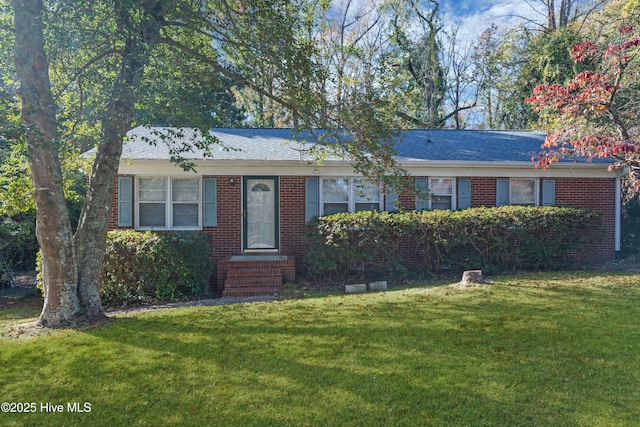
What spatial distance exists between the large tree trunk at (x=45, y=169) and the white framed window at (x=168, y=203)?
14.7 ft

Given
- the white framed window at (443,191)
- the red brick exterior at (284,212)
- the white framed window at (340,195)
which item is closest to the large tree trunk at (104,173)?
the red brick exterior at (284,212)

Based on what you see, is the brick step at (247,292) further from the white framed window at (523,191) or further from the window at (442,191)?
the white framed window at (523,191)

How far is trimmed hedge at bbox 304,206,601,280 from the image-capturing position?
899cm

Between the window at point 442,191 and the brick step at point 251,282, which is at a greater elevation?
the window at point 442,191

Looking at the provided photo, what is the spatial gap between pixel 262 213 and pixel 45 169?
5.56 metres

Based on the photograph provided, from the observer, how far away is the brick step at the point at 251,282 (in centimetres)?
883

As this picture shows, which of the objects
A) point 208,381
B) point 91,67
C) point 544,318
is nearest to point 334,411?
point 208,381

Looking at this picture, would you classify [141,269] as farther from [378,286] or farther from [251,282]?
[378,286]

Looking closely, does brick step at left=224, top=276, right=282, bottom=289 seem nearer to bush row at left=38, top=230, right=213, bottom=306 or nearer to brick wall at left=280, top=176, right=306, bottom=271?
bush row at left=38, top=230, right=213, bottom=306

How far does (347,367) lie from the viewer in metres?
4.08

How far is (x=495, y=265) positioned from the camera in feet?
31.3

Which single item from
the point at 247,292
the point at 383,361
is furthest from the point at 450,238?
the point at 383,361

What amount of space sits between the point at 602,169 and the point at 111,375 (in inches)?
497

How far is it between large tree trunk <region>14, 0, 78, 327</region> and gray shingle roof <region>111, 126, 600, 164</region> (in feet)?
12.1
